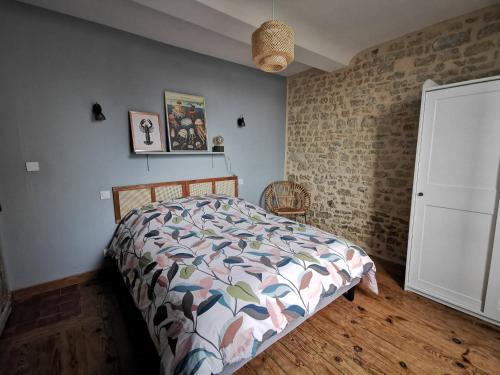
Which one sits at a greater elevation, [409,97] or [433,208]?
[409,97]

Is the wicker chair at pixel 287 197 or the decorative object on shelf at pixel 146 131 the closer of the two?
the decorative object on shelf at pixel 146 131

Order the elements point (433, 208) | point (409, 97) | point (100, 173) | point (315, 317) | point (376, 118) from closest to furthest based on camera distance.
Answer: point (315, 317) < point (433, 208) < point (100, 173) < point (409, 97) < point (376, 118)

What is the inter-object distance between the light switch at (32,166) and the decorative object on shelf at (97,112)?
2.13 feet

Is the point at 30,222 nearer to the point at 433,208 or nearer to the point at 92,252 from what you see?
the point at 92,252

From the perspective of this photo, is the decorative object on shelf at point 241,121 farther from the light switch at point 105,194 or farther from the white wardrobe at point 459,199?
the white wardrobe at point 459,199

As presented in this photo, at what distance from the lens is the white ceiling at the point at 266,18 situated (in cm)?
189

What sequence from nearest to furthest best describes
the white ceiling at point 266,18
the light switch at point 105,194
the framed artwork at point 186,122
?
the white ceiling at point 266,18 < the light switch at point 105,194 < the framed artwork at point 186,122

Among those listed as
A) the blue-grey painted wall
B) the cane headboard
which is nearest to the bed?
the cane headboard

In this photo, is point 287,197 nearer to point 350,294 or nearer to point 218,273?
point 350,294

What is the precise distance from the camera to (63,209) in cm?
222

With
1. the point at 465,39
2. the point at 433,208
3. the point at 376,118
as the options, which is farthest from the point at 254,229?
the point at 465,39

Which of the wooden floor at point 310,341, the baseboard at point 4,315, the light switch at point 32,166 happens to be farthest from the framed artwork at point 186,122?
the baseboard at point 4,315

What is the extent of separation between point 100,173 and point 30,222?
70cm

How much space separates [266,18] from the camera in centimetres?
207
